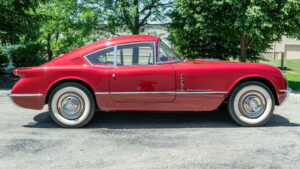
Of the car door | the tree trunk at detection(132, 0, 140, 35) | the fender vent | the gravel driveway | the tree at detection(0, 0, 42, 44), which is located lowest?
the gravel driveway

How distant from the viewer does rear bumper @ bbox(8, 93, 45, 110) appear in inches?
169

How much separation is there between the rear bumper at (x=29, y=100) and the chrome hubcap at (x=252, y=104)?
3.23 m

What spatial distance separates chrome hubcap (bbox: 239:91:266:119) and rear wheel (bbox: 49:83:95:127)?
244cm

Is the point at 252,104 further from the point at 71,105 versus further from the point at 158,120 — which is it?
the point at 71,105

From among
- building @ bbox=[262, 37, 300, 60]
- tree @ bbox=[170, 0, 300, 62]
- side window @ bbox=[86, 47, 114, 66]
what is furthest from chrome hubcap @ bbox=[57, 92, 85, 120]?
building @ bbox=[262, 37, 300, 60]

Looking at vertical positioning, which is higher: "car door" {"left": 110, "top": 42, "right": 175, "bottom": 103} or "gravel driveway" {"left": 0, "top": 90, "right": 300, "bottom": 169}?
"car door" {"left": 110, "top": 42, "right": 175, "bottom": 103}

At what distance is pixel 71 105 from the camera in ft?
14.3

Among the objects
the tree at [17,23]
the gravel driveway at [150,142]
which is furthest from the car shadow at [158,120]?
the tree at [17,23]

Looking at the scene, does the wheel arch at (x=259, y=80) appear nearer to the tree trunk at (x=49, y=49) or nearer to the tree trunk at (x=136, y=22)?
the tree trunk at (x=136, y=22)

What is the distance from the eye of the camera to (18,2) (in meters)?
9.62

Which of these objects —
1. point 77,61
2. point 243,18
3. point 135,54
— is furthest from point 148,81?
point 243,18

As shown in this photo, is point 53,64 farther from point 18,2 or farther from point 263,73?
point 18,2

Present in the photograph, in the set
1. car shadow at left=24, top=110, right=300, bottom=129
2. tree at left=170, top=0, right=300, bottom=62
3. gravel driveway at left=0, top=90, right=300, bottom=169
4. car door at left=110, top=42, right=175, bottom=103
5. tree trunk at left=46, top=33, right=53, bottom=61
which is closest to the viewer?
gravel driveway at left=0, top=90, right=300, bottom=169

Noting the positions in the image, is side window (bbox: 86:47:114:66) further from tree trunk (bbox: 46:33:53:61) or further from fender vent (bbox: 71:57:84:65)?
tree trunk (bbox: 46:33:53:61)
